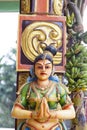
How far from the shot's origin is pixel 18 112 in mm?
996

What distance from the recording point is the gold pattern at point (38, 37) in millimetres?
1125

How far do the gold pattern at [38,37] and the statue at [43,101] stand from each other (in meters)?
0.08

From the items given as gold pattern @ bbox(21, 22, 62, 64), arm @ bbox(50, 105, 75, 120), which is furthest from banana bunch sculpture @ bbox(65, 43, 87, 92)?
arm @ bbox(50, 105, 75, 120)

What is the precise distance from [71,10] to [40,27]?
7.3 inches

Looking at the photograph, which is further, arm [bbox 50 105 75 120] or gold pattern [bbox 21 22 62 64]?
gold pattern [bbox 21 22 62 64]

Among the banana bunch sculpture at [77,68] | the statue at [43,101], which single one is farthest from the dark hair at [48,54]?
the banana bunch sculpture at [77,68]

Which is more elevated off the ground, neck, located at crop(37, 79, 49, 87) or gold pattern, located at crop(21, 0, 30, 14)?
gold pattern, located at crop(21, 0, 30, 14)

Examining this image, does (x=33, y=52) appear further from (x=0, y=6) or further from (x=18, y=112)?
(x=0, y=6)

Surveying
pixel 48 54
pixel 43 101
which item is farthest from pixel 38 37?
pixel 43 101

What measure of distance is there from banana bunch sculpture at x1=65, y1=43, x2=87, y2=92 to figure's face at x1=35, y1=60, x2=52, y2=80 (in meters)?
0.16

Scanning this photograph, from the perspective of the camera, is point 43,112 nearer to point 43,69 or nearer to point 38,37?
point 43,69

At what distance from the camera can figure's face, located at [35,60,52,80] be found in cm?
101

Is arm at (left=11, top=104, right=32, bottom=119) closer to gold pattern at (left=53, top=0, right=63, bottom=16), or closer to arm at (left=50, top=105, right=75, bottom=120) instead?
arm at (left=50, top=105, right=75, bottom=120)

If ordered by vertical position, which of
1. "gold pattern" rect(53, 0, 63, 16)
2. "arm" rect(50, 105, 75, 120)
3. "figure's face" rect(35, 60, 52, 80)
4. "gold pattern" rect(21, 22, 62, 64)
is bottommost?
"arm" rect(50, 105, 75, 120)
